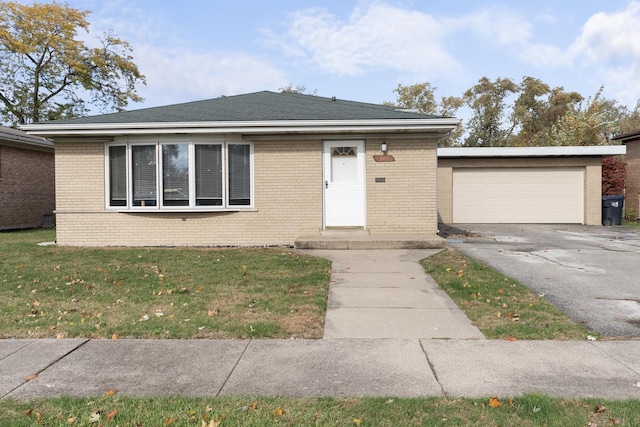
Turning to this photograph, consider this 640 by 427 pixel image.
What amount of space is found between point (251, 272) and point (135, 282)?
1.81 metres

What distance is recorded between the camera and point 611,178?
1966 cm

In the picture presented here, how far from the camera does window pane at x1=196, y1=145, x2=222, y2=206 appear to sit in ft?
35.2

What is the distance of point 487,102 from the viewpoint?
40.2 meters

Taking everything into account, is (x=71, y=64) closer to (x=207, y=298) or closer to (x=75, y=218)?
(x=75, y=218)

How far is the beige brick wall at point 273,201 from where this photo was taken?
10758 millimetres

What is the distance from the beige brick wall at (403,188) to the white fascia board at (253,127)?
60 cm

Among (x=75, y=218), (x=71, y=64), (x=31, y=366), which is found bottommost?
(x=31, y=366)

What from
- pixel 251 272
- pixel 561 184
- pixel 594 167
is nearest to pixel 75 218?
pixel 251 272

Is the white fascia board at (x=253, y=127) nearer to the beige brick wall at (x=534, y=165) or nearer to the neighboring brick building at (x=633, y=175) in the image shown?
the beige brick wall at (x=534, y=165)

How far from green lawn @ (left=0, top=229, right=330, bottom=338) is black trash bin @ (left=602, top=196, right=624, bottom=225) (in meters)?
13.7

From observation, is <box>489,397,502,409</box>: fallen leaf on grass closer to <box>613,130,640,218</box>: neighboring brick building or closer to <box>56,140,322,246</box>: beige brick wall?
<box>56,140,322,246</box>: beige brick wall

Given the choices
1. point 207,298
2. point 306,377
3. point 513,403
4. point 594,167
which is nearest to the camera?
point 513,403

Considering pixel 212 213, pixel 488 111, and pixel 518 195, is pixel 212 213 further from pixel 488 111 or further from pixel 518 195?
pixel 488 111

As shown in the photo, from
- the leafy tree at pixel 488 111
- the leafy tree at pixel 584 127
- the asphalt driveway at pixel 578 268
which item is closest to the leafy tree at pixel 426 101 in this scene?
the leafy tree at pixel 488 111
